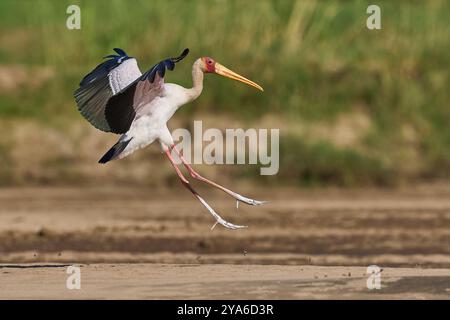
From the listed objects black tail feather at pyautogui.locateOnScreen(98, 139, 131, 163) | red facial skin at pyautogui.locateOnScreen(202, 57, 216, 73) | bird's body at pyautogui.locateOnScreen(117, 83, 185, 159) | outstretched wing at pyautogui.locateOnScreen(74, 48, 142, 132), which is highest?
red facial skin at pyautogui.locateOnScreen(202, 57, 216, 73)

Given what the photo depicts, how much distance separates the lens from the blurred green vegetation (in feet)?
48.4

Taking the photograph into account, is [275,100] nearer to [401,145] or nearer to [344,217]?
[401,145]

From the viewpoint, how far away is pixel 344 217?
12961 mm

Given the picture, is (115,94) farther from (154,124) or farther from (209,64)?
(209,64)

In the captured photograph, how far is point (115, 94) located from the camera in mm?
8875

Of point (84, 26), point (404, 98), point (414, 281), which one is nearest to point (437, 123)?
point (404, 98)

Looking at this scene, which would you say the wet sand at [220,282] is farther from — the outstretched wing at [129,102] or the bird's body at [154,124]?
the outstretched wing at [129,102]

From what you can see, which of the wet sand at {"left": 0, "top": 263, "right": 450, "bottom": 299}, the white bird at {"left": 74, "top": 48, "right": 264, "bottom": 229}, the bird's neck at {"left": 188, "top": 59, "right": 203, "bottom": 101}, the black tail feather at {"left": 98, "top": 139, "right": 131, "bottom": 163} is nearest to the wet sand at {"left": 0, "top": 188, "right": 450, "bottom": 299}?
the wet sand at {"left": 0, "top": 263, "right": 450, "bottom": 299}

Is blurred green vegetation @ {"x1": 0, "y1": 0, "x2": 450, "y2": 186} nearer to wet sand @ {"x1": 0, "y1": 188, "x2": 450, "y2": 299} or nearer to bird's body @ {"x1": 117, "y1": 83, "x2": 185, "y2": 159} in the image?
wet sand @ {"x1": 0, "y1": 188, "x2": 450, "y2": 299}

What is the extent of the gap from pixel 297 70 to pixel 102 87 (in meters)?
6.39

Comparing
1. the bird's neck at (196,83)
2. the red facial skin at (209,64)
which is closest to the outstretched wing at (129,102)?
the bird's neck at (196,83)

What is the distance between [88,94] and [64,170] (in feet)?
19.3

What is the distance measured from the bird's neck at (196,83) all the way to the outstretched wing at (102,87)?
1.21ft

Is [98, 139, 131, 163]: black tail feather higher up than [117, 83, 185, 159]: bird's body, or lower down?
lower down
